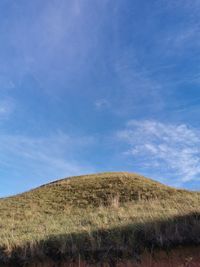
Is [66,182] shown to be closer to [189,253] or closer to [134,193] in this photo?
[134,193]

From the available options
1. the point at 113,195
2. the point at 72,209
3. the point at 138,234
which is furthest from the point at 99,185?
the point at 138,234

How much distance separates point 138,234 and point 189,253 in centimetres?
170

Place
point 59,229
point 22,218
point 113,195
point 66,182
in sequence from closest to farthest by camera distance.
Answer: point 59,229
point 22,218
point 113,195
point 66,182

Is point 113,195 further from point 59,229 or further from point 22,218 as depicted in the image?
point 59,229

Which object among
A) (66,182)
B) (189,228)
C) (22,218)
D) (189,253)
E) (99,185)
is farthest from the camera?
(66,182)

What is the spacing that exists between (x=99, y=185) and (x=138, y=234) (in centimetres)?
1991

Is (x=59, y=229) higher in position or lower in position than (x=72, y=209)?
lower

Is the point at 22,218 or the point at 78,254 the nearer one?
the point at 78,254

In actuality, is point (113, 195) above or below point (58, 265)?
above

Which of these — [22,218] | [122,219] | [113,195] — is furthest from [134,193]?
[122,219]

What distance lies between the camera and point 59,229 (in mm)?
15656

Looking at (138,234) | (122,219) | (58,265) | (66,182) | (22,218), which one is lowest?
(58,265)

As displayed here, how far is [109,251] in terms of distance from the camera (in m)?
11.8

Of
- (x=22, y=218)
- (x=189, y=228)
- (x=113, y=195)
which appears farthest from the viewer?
(x=113, y=195)
